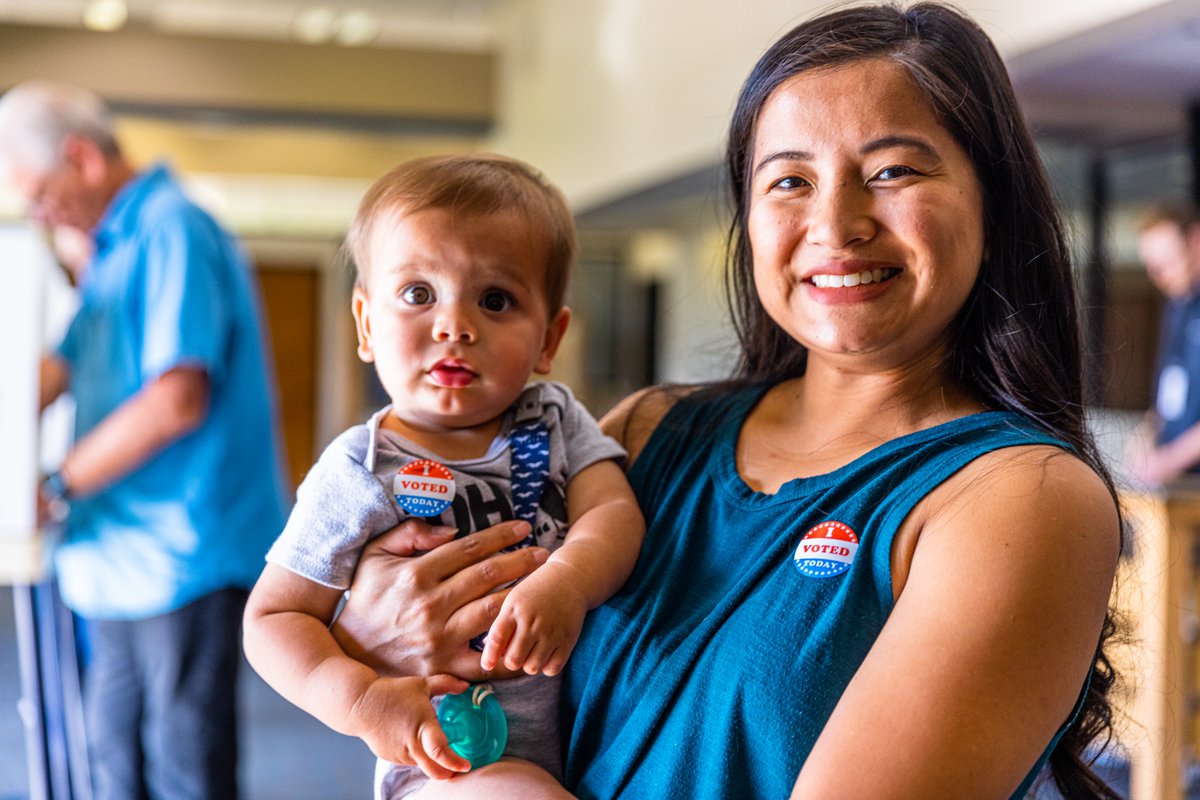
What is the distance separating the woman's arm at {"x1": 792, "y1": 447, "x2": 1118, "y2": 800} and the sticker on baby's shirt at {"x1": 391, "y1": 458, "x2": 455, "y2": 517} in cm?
46

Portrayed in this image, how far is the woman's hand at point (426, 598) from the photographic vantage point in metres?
1.18

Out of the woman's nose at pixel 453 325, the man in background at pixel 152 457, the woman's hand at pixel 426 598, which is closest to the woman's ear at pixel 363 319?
the woman's nose at pixel 453 325

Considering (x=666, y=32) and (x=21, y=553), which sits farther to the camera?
(x=666, y=32)

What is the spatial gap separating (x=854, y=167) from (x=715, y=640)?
1.47 ft

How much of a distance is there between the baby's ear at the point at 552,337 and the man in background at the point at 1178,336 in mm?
3959

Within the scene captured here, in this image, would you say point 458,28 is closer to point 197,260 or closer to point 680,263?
point 680,263

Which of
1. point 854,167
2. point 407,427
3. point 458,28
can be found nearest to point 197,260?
point 407,427

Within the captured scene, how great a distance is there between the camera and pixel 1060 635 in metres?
0.95

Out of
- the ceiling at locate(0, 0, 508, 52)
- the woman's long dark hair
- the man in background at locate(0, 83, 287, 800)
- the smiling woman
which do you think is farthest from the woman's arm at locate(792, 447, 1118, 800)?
the ceiling at locate(0, 0, 508, 52)

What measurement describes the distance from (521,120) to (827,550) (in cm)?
982

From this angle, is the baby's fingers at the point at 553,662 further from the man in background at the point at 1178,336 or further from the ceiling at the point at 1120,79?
the man in background at the point at 1178,336

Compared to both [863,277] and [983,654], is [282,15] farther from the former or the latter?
[983,654]

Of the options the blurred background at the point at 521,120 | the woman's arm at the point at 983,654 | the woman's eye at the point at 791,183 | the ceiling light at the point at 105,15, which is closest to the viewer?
the woman's arm at the point at 983,654

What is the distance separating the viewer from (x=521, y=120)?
1053 centimetres
